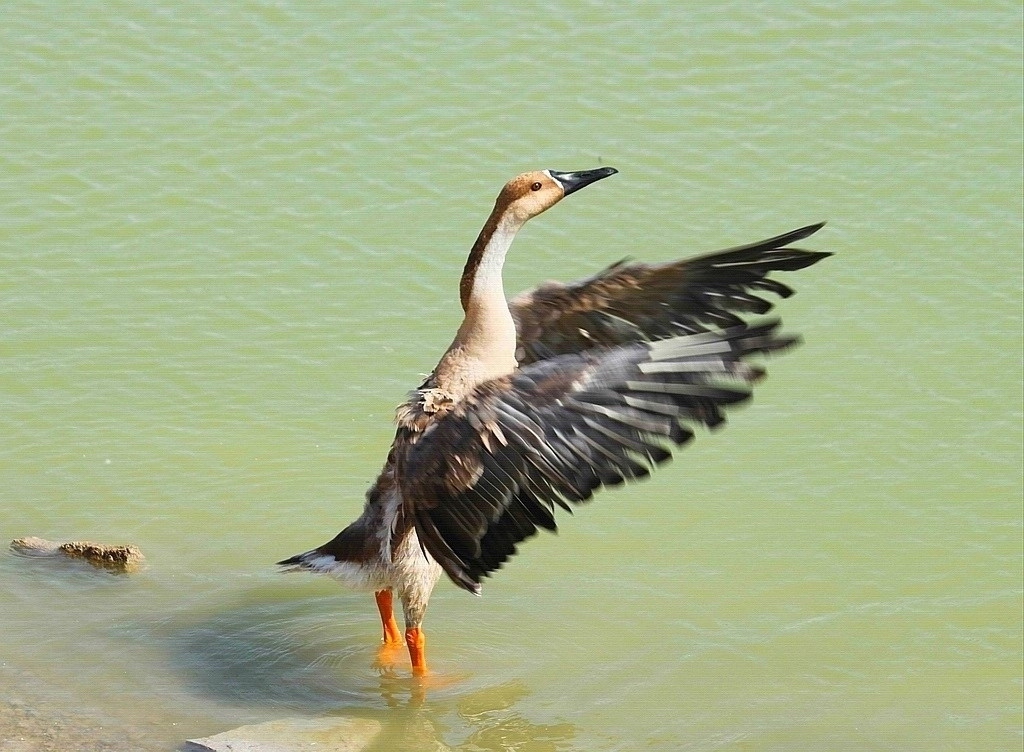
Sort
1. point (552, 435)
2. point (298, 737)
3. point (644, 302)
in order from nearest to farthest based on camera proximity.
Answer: point (552, 435) < point (298, 737) < point (644, 302)

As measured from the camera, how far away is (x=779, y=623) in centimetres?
892

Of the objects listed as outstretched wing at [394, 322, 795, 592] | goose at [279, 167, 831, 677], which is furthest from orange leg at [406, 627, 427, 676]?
outstretched wing at [394, 322, 795, 592]

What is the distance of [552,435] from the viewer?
7.14 meters

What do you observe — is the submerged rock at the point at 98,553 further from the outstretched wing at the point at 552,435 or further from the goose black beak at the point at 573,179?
the goose black beak at the point at 573,179

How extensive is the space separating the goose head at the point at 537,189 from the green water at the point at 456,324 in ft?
6.85

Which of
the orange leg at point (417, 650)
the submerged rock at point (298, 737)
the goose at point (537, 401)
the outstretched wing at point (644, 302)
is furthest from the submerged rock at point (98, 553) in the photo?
the outstretched wing at point (644, 302)

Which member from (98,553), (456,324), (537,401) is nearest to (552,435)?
(537,401)

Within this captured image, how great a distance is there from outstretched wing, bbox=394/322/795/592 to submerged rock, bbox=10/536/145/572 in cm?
211

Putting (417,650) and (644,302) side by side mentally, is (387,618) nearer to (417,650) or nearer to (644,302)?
(417,650)

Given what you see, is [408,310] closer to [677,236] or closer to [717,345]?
[677,236]

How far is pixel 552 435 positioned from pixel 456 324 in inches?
191

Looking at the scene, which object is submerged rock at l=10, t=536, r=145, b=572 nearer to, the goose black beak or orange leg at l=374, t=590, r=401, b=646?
orange leg at l=374, t=590, r=401, b=646

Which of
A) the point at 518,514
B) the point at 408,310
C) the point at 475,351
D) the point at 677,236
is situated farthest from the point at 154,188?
the point at 518,514

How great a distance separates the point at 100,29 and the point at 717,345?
1109cm
